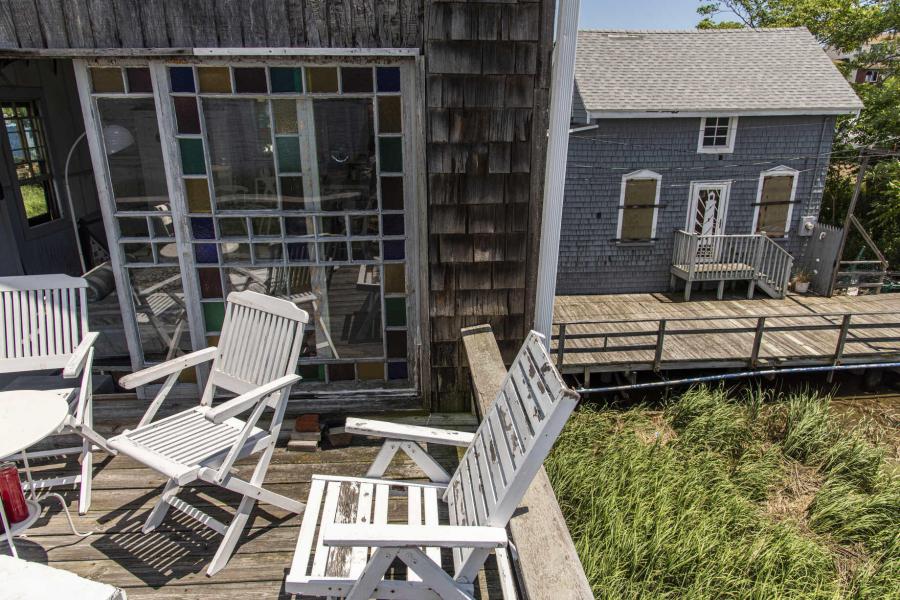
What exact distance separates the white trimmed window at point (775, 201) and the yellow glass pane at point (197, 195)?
9999 millimetres

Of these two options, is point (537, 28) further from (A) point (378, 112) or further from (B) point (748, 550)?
(B) point (748, 550)

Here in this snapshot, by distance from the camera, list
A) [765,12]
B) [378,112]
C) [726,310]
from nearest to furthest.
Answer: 1. [378,112]
2. [726,310]
3. [765,12]

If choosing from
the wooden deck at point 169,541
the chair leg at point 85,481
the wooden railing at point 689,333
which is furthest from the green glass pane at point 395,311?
the wooden railing at point 689,333

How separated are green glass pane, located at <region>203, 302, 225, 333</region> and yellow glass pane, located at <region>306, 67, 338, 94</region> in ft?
4.25

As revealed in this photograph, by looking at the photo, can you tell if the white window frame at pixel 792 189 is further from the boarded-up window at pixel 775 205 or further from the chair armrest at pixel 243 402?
the chair armrest at pixel 243 402

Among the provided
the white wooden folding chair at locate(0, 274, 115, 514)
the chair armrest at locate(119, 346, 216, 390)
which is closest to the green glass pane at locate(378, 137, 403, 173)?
the chair armrest at locate(119, 346, 216, 390)

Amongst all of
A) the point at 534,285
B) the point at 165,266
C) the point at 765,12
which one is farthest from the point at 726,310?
the point at 765,12

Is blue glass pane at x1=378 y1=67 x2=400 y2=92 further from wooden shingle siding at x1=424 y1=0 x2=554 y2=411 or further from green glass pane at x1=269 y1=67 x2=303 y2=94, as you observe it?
green glass pane at x1=269 y1=67 x2=303 y2=94

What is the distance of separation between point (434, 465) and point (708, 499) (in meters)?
2.59

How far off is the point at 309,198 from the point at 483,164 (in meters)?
0.96

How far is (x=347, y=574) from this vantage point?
177cm

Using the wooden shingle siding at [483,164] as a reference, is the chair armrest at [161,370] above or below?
below

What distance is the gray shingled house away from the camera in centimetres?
964

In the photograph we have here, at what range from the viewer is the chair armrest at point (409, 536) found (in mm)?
1526
